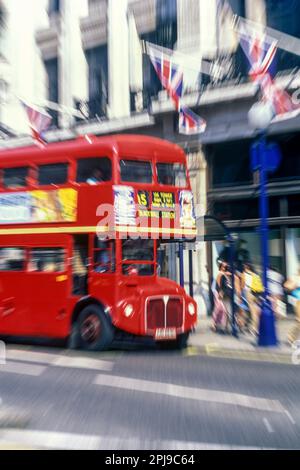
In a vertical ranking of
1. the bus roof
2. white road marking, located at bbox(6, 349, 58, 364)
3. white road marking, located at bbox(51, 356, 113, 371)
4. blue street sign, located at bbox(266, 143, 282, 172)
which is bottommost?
white road marking, located at bbox(6, 349, 58, 364)

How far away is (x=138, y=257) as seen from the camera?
441 inches

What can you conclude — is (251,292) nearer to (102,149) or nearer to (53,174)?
(102,149)

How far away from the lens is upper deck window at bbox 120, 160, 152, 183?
11.1 metres

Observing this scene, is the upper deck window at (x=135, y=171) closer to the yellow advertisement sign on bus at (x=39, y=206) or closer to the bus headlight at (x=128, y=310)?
the yellow advertisement sign on bus at (x=39, y=206)

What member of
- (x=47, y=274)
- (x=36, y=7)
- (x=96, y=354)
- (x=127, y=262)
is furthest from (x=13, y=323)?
(x=36, y=7)

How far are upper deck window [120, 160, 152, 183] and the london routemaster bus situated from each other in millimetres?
21

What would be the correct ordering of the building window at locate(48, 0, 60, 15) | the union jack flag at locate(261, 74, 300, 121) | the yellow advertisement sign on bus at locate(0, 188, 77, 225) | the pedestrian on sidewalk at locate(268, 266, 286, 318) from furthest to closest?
the building window at locate(48, 0, 60, 15) → the pedestrian on sidewalk at locate(268, 266, 286, 318) → the union jack flag at locate(261, 74, 300, 121) → the yellow advertisement sign on bus at locate(0, 188, 77, 225)

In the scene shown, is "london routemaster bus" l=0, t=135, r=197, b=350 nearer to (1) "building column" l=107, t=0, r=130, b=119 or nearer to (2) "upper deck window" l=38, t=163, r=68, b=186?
(2) "upper deck window" l=38, t=163, r=68, b=186

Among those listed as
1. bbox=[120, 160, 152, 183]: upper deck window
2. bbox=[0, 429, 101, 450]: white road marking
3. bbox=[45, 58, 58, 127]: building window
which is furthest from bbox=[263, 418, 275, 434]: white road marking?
bbox=[45, 58, 58, 127]: building window

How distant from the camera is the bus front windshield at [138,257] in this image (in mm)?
11000

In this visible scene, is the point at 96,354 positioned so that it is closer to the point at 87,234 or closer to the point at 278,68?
the point at 87,234

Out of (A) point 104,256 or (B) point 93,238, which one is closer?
(A) point 104,256

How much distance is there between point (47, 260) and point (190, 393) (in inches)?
210

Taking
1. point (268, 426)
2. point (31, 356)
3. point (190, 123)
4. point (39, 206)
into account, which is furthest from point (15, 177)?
point (268, 426)
